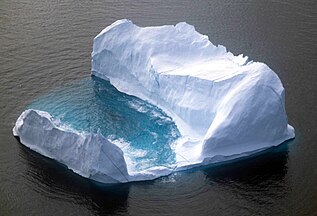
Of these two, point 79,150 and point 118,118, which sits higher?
point 79,150

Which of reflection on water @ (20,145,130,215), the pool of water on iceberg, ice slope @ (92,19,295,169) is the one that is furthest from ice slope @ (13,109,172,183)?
ice slope @ (92,19,295,169)

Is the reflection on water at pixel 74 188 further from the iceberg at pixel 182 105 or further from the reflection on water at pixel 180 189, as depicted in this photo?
the iceberg at pixel 182 105

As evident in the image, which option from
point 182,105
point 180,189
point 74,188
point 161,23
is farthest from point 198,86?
point 161,23

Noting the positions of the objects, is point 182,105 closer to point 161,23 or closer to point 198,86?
point 198,86

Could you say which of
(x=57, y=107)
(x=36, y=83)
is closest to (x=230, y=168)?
(x=57, y=107)

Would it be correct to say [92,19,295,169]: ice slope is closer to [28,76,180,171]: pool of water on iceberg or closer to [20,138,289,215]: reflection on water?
[28,76,180,171]: pool of water on iceberg

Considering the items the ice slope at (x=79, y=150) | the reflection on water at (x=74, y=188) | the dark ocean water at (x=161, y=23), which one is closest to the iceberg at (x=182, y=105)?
the ice slope at (x=79, y=150)
